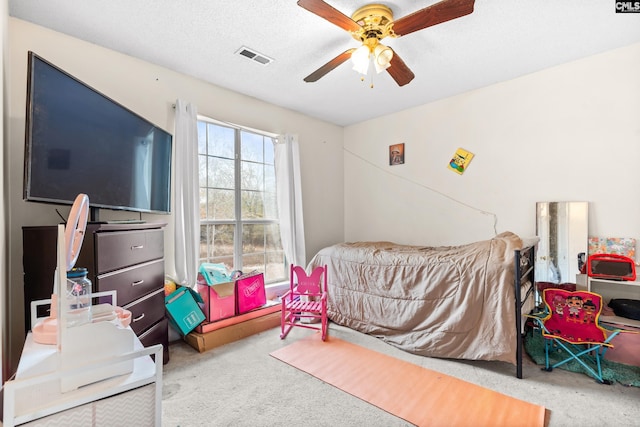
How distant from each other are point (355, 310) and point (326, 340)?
0.45 meters

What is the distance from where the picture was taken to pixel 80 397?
76cm

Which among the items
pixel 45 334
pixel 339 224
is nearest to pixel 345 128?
pixel 339 224

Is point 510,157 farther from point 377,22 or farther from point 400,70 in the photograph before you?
point 377,22

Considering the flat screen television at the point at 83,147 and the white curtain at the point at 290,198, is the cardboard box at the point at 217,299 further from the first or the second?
the white curtain at the point at 290,198

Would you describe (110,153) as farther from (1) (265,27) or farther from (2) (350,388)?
(2) (350,388)

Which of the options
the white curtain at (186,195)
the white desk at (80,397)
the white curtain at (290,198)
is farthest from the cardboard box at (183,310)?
the white desk at (80,397)

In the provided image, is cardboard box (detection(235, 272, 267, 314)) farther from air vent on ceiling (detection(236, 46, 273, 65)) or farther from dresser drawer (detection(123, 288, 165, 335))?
air vent on ceiling (detection(236, 46, 273, 65))

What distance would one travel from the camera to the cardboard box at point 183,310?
8.34 ft

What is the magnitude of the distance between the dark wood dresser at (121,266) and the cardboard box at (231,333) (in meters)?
0.25

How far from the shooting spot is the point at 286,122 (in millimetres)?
3814

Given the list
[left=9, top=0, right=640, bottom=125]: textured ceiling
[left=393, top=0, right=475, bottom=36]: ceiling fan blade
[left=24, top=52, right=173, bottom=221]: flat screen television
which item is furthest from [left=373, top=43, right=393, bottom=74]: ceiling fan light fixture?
[left=24, top=52, right=173, bottom=221]: flat screen television

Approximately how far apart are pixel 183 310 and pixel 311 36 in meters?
2.47

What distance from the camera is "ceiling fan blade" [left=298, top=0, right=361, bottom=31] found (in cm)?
164

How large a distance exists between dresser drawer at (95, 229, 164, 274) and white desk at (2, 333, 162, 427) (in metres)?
0.89
